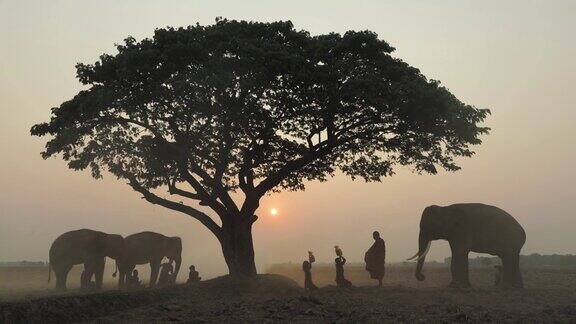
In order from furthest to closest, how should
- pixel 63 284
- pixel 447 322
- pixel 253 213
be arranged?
1. pixel 63 284
2. pixel 253 213
3. pixel 447 322

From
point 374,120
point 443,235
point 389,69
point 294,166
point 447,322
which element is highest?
point 389,69

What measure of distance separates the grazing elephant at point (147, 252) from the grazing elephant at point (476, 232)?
48.4ft

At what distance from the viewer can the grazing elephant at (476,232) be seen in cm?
2219

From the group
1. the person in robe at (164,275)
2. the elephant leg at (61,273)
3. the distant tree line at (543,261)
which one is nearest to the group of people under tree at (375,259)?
the person in robe at (164,275)

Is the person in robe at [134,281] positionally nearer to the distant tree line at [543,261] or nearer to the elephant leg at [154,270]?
the elephant leg at [154,270]

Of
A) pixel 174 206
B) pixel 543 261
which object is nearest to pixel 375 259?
pixel 174 206

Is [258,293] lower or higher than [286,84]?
lower

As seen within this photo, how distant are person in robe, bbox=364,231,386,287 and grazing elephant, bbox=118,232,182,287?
12.8 meters

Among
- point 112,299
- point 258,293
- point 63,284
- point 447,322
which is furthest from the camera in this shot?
point 63,284

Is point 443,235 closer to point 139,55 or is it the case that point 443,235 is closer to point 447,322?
point 447,322

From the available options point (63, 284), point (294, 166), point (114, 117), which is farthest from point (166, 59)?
point (63, 284)

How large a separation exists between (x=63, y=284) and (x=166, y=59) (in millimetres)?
13243

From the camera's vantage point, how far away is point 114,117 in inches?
871

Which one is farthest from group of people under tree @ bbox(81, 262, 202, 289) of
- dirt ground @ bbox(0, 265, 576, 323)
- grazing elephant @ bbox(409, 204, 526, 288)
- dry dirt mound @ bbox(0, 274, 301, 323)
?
grazing elephant @ bbox(409, 204, 526, 288)
